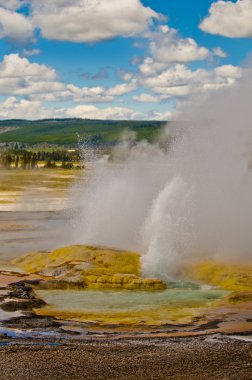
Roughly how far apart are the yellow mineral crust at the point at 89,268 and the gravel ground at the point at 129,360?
42.7ft

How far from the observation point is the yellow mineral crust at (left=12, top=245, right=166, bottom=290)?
135 feet

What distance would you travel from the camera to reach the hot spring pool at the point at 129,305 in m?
33.1

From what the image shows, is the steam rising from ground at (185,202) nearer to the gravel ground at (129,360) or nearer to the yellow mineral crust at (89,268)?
the yellow mineral crust at (89,268)

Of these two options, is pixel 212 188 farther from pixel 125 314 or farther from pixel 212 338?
pixel 212 338

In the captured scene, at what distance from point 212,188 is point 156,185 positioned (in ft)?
25.2

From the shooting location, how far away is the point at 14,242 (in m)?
60.6

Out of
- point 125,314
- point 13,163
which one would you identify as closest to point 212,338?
point 125,314

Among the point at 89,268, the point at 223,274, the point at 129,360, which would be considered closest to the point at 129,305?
the point at 89,268

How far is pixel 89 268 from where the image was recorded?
144 feet

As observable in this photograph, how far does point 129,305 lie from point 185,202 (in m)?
18.1

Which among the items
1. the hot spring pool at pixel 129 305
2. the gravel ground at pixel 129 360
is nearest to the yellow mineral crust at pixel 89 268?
the hot spring pool at pixel 129 305

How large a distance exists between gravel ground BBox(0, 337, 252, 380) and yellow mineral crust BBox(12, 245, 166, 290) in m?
13.0

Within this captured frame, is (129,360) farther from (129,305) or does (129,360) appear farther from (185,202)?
(185,202)

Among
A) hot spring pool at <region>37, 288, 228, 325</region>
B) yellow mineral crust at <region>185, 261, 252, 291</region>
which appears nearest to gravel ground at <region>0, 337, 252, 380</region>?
hot spring pool at <region>37, 288, 228, 325</region>
